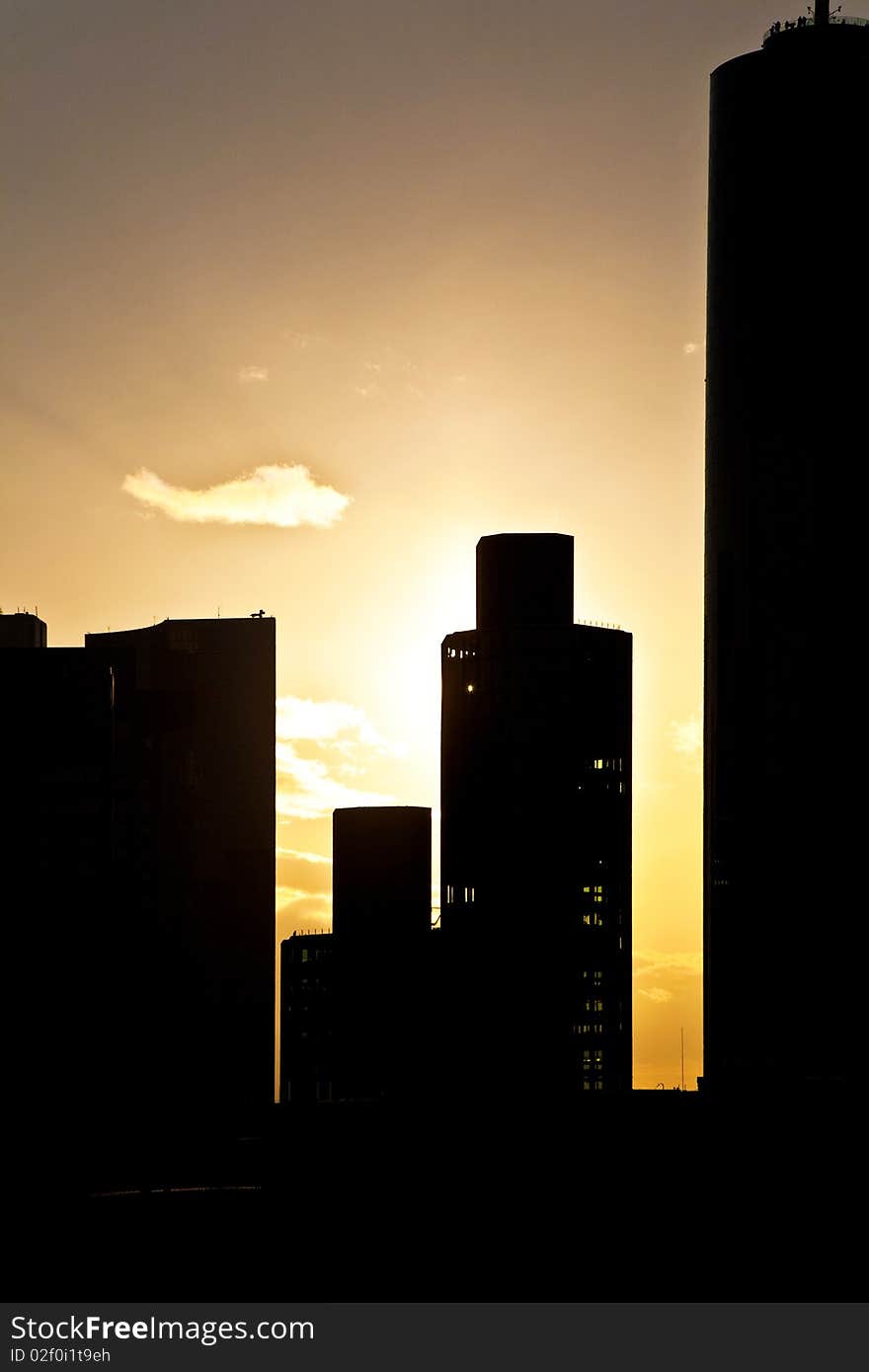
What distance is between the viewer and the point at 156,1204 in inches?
7485
